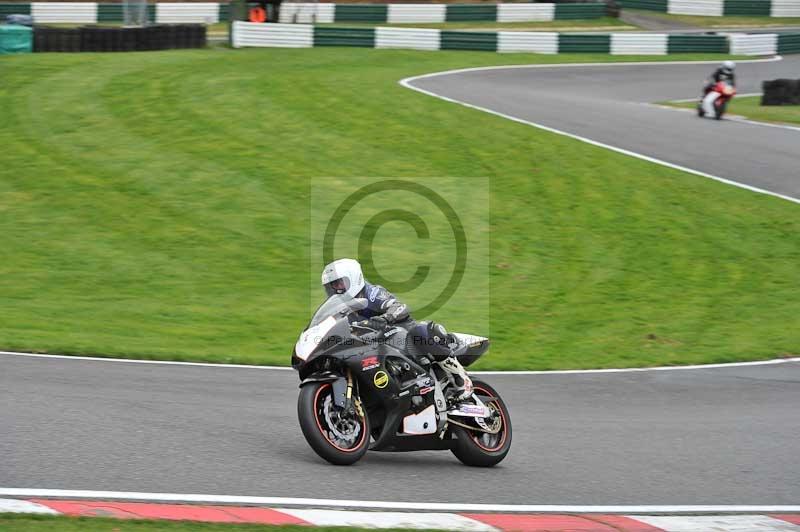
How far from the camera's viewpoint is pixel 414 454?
8.54 m

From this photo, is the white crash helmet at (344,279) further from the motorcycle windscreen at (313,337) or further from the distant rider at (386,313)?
the motorcycle windscreen at (313,337)

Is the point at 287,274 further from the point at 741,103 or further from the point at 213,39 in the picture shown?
the point at 213,39

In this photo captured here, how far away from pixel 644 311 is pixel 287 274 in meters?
5.18

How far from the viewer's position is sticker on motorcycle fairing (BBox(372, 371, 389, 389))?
7.68 metres

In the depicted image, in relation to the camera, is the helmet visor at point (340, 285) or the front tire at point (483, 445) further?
the front tire at point (483, 445)

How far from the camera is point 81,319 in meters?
13.0

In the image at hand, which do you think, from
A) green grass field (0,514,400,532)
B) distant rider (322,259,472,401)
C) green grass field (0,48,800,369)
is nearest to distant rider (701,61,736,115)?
green grass field (0,48,800,369)

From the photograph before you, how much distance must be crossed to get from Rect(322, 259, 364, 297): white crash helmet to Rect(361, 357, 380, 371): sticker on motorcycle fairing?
1.60ft

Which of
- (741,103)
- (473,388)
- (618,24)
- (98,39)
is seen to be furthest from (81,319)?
(618,24)

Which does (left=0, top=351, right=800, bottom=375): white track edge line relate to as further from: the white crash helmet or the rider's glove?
the white crash helmet

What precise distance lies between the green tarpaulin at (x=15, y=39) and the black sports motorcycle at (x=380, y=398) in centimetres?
2305

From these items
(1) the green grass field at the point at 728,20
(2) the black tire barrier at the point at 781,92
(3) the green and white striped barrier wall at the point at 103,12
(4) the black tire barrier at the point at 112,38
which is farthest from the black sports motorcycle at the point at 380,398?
(1) the green grass field at the point at 728,20

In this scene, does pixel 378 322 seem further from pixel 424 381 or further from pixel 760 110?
pixel 760 110

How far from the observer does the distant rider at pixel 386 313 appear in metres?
7.59
